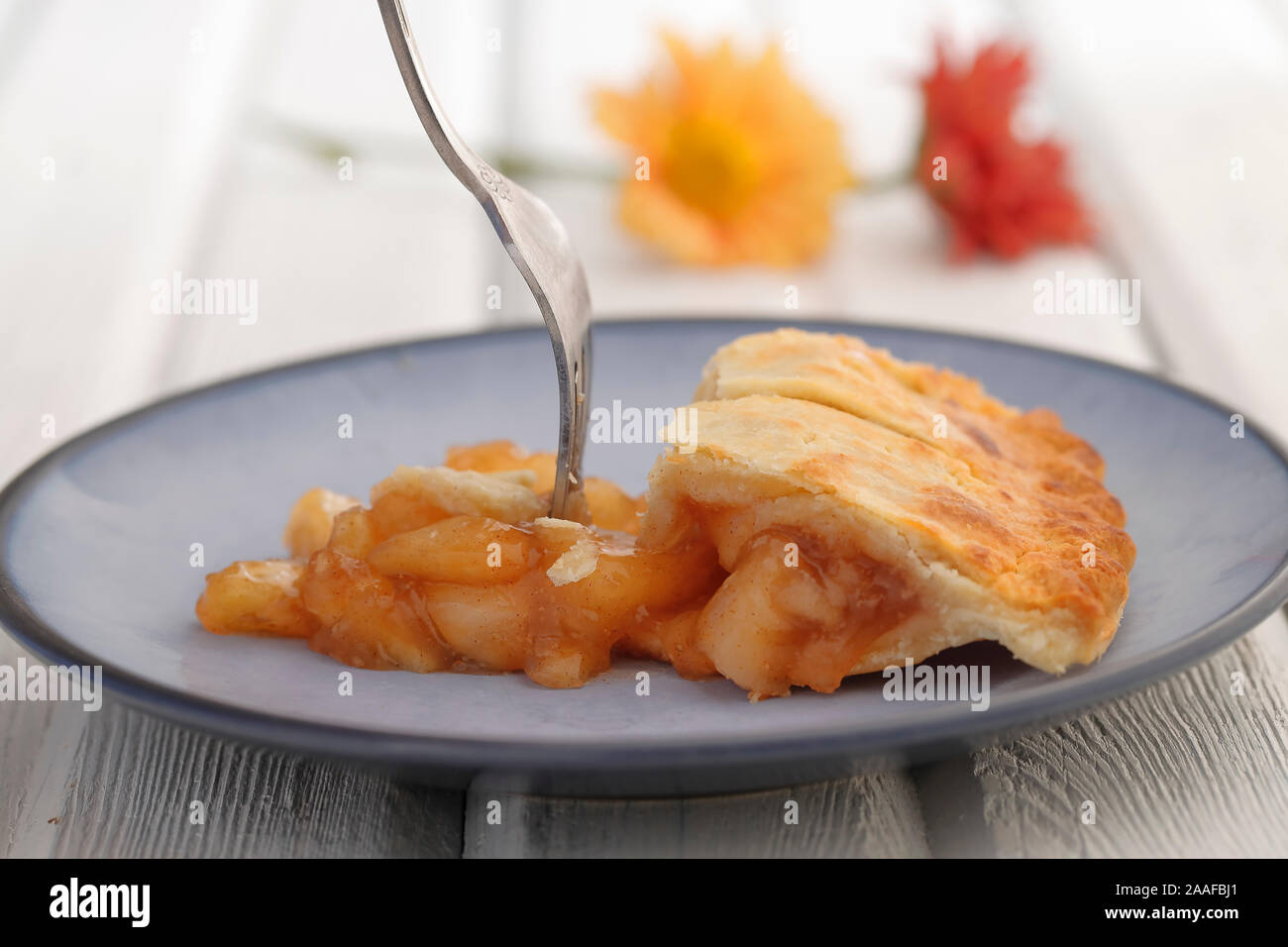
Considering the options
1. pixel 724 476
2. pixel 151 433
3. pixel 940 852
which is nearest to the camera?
pixel 940 852

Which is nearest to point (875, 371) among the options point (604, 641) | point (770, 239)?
point (604, 641)

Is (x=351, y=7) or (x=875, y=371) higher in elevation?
(x=351, y=7)

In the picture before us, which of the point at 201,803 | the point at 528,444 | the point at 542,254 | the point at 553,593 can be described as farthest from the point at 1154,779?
the point at 528,444

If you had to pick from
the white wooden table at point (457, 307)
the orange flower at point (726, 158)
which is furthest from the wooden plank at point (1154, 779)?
the orange flower at point (726, 158)

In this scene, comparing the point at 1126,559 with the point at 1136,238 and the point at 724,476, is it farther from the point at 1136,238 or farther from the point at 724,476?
the point at 1136,238

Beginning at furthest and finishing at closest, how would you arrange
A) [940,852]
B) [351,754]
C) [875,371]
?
[875,371] < [940,852] < [351,754]

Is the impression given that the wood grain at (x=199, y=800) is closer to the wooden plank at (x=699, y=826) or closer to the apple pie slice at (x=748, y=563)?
the wooden plank at (x=699, y=826)
